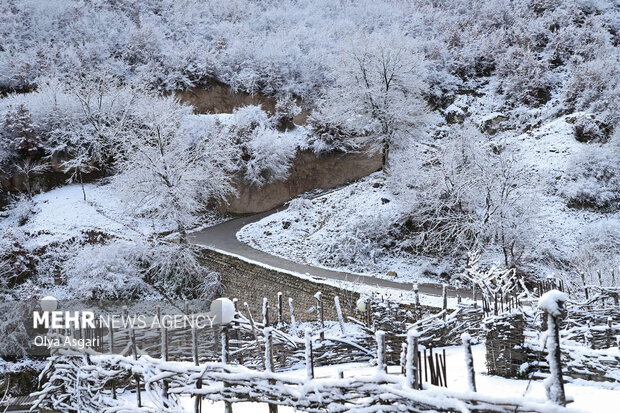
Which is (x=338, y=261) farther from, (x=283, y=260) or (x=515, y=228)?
(x=515, y=228)

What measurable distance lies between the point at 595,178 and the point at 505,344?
14132mm

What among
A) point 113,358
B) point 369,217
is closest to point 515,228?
point 369,217

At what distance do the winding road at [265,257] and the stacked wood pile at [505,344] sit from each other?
22.4 ft

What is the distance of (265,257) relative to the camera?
55.7 feet

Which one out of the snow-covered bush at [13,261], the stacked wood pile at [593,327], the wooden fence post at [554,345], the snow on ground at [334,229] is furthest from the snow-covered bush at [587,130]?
the snow-covered bush at [13,261]

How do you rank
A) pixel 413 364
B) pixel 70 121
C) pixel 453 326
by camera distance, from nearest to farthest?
1. pixel 413 364
2. pixel 453 326
3. pixel 70 121

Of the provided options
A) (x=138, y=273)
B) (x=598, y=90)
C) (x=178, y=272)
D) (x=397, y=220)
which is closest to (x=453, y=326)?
(x=397, y=220)

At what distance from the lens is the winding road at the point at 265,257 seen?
13.9m

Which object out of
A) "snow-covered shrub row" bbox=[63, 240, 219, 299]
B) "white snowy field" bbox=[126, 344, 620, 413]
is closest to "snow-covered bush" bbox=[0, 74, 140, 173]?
"snow-covered shrub row" bbox=[63, 240, 219, 299]

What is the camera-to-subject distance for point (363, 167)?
24.8 meters

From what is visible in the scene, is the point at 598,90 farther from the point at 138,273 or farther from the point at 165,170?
the point at 138,273

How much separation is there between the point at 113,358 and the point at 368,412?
2.87 m

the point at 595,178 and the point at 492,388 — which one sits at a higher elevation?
the point at 595,178

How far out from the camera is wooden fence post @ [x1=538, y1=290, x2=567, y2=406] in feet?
10.1
